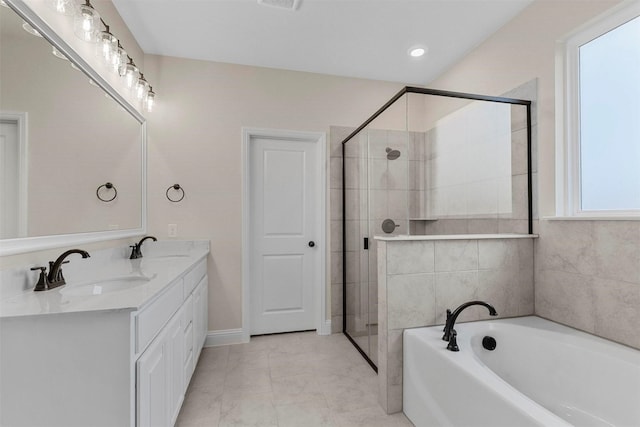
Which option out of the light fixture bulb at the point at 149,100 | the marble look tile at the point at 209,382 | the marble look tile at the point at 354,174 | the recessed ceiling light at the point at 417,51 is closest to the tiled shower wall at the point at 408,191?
the marble look tile at the point at 354,174

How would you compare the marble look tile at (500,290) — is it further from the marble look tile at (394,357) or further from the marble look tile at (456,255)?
the marble look tile at (394,357)

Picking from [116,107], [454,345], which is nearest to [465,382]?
[454,345]

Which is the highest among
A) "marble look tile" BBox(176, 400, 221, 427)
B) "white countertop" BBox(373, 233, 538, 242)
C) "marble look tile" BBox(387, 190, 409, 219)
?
"marble look tile" BBox(387, 190, 409, 219)

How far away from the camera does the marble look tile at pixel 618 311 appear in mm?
1438

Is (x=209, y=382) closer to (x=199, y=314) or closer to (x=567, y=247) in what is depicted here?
(x=199, y=314)

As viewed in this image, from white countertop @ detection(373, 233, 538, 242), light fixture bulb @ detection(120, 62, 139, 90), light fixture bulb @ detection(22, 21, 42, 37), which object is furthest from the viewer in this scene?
light fixture bulb @ detection(120, 62, 139, 90)

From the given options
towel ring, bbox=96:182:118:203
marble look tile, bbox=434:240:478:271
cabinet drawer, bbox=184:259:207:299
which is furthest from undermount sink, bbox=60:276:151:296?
marble look tile, bbox=434:240:478:271

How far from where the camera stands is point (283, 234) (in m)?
2.89

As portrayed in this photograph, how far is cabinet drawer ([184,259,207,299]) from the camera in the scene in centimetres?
181

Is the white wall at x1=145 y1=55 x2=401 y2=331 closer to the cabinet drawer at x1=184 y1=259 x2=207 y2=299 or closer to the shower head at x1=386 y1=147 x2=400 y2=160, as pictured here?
the cabinet drawer at x1=184 y1=259 x2=207 y2=299

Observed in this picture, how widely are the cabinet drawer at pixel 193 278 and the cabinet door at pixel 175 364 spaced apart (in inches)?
A: 6.9

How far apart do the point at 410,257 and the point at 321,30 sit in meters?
1.86

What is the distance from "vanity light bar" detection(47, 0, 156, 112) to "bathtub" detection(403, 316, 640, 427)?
2.49 m

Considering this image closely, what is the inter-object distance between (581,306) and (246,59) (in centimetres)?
311
